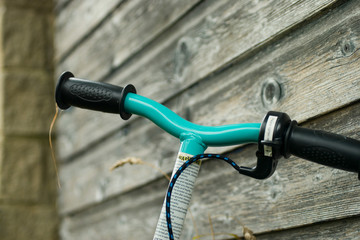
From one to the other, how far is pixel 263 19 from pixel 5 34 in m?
1.45

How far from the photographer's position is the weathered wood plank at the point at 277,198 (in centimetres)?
83

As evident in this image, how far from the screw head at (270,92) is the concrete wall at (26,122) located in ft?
4.53

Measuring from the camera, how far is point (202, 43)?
1230 mm

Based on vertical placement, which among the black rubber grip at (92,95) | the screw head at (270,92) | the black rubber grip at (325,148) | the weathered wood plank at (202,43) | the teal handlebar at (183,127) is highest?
the weathered wood plank at (202,43)

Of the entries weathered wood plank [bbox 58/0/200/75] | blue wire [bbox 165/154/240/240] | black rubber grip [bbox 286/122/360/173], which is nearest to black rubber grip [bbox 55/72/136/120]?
blue wire [bbox 165/154/240/240]

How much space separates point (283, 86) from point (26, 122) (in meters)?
1.46

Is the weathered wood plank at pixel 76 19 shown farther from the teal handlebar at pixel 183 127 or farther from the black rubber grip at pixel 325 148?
the black rubber grip at pixel 325 148

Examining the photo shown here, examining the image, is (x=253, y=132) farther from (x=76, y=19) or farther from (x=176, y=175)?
(x=76, y=19)

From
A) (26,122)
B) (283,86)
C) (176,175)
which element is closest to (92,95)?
(176,175)

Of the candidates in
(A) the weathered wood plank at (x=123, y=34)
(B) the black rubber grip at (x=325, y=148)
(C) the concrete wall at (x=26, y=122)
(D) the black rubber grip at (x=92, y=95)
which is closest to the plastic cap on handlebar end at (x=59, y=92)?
(D) the black rubber grip at (x=92, y=95)

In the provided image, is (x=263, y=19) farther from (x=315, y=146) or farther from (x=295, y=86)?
(x=315, y=146)

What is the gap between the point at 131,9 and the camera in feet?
5.25

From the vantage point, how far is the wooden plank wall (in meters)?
0.85

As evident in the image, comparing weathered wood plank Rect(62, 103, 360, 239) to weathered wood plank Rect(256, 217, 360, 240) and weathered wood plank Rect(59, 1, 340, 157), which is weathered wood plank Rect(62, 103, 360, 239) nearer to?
weathered wood plank Rect(256, 217, 360, 240)
